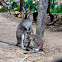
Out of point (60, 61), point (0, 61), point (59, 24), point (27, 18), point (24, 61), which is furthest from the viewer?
point (59, 24)

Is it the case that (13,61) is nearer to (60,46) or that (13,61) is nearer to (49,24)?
(60,46)

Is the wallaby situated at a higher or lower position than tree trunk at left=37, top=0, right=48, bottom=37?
lower

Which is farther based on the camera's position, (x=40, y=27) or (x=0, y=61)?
(x=40, y=27)

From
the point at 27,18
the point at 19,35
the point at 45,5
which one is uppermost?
the point at 45,5

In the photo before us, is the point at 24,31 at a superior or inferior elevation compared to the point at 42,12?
inferior

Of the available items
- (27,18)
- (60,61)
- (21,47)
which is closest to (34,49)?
(21,47)

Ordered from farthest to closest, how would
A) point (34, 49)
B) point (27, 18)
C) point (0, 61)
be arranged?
point (27, 18) < point (34, 49) < point (0, 61)

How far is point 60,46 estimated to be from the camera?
5.51 m

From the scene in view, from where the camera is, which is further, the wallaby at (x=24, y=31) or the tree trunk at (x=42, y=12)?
the tree trunk at (x=42, y=12)

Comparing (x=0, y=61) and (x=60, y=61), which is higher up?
(x=60, y=61)

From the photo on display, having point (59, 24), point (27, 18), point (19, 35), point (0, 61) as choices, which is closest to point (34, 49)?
point (19, 35)

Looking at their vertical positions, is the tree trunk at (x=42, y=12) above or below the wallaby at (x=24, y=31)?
above

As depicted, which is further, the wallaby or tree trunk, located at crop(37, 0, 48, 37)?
tree trunk, located at crop(37, 0, 48, 37)

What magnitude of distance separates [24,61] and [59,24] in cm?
724
